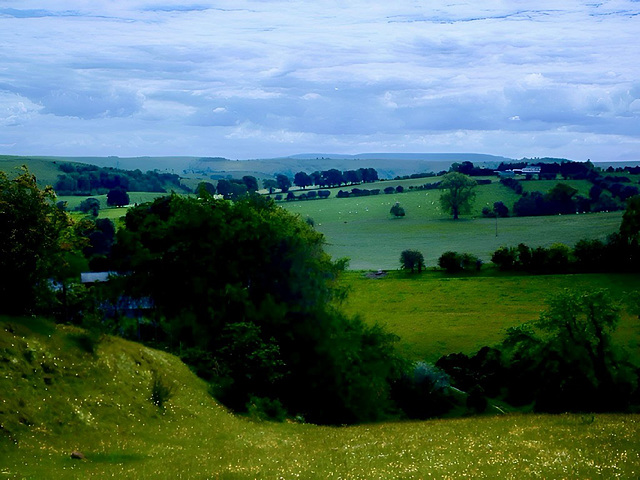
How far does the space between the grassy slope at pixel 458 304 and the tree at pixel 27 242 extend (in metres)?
37.9

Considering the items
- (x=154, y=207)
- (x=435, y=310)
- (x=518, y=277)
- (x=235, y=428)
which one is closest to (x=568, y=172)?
(x=518, y=277)

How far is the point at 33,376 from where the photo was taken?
20938mm

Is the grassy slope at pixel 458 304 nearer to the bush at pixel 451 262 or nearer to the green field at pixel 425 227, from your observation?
the bush at pixel 451 262

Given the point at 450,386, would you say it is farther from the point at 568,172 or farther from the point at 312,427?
the point at 568,172

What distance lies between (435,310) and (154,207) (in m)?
34.9

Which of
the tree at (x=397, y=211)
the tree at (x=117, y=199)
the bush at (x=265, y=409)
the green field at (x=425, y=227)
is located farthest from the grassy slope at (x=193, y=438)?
the tree at (x=397, y=211)

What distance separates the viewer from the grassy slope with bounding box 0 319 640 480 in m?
16.4

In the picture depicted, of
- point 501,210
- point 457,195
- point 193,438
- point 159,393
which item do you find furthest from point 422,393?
point 457,195

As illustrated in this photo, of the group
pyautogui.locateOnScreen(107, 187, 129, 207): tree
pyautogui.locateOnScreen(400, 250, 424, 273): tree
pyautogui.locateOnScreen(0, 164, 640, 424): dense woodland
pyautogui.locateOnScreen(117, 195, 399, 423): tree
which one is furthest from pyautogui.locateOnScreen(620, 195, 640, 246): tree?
pyautogui.locateOnScreen(107, 187, 129, 207): tree

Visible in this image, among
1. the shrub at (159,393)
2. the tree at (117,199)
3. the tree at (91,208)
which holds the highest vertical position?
the tree at (117,199)

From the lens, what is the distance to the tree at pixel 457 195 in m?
150

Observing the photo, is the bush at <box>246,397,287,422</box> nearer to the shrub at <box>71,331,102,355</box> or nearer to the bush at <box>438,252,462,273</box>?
the shrub at <box>71,331,102,355</box>

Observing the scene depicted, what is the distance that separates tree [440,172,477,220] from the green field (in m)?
2.37

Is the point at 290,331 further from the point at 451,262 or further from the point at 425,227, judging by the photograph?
the point at 425,227
